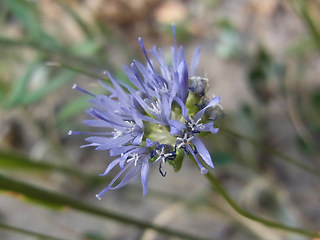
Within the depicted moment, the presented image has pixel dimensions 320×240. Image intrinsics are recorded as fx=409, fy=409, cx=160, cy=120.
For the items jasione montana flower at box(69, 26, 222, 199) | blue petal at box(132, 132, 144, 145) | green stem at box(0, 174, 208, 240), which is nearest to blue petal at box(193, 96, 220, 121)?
jasione montana flower at box(69, 26, 222, 199)

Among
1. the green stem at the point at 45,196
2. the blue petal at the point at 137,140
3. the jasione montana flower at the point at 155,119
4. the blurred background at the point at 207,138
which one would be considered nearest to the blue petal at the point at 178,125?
the jasione montana flower at the point at 155,119

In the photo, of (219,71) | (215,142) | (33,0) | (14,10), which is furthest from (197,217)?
(33,0)

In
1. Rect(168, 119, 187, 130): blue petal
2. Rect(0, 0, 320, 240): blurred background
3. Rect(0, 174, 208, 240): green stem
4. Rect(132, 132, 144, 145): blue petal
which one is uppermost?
Rect(0, 0, 320, 240): blurred background

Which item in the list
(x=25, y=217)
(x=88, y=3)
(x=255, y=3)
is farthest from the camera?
(x=88, y=3)

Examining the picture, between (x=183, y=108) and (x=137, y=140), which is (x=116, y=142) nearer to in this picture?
(x=137, y=140)

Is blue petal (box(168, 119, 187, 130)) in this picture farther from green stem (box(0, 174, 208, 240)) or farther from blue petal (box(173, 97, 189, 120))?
green stem (box(0, 174, 208, 240))

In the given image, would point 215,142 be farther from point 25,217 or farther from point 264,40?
point 25,217
